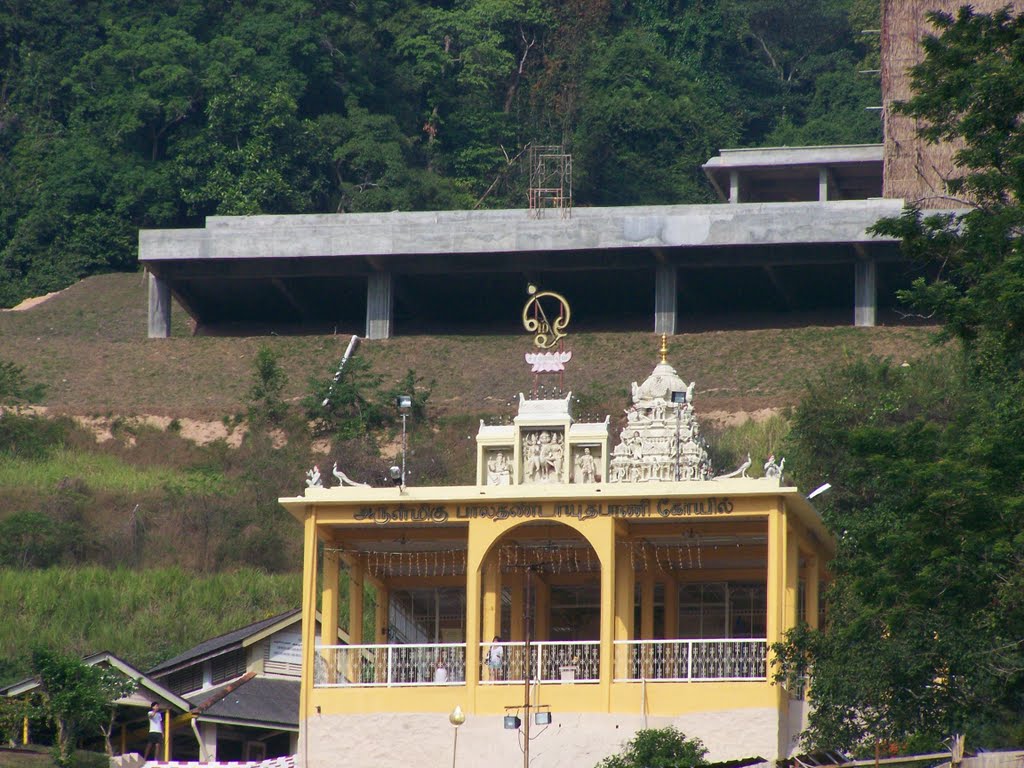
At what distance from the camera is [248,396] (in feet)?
237

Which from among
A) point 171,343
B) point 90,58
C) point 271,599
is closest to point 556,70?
point 90,58

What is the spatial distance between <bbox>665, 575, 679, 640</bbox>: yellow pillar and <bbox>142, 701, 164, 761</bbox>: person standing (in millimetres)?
9278

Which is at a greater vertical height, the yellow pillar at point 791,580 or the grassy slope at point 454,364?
the grassy slope at point 454,364

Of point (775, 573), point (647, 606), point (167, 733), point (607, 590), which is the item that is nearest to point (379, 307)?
point (167, 733)

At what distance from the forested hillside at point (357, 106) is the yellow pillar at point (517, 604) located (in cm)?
5273

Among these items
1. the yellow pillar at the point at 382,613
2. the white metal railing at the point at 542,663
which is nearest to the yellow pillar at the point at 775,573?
Answer: the white metal railing at the point at 542,663

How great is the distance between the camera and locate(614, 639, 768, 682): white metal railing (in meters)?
39.1

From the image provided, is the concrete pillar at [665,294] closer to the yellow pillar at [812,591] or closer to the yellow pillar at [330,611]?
the yellow pillar at [812,591]

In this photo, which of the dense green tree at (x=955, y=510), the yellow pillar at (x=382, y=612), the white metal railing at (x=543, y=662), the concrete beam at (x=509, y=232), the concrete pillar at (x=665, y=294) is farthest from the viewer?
the concrete pillar at (x=665, y=294)

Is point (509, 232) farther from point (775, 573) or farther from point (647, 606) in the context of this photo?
point (775, 573)

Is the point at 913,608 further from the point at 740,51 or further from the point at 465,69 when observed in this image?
the point at 740,51

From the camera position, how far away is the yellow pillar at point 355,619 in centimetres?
4069

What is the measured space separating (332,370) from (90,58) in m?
35.0

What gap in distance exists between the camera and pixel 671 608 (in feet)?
143
